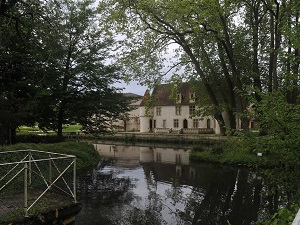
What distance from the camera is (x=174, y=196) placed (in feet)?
42.7

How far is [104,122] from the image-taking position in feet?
83.4

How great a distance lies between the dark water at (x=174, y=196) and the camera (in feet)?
33.4

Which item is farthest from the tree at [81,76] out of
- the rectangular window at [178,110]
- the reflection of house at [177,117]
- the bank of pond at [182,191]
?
the rectangular window at [178,110]

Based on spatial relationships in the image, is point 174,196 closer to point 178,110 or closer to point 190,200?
point 190,200

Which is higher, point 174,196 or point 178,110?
point 178,110

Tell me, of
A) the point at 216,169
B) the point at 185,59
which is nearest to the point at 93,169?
the point at 216,169

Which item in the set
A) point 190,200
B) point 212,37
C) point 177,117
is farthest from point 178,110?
point 190,200

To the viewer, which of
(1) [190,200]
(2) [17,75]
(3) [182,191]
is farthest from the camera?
(2) [17,75]

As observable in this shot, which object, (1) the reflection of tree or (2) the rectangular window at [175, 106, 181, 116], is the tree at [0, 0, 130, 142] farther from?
(2) the rectangular window at [175, 106, 181, 116]

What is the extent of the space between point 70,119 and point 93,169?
21.6ft

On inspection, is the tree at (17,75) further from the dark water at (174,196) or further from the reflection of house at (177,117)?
the reflection of house at (177,117)

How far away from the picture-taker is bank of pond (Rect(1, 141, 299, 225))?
385 inches

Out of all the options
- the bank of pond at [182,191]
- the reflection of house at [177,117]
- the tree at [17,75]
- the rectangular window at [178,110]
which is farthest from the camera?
the rectangular window at [178,110]

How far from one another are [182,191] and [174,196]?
1007 mm
